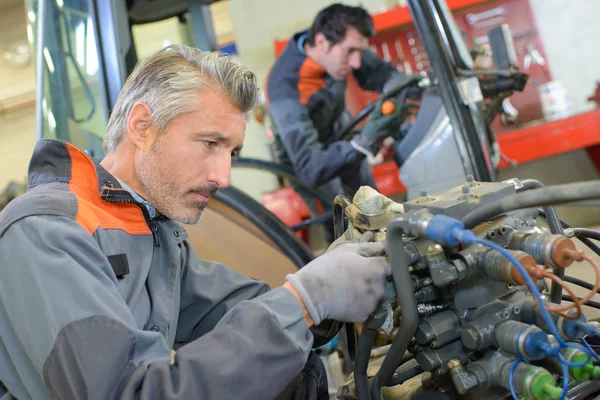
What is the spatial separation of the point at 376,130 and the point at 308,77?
831mm

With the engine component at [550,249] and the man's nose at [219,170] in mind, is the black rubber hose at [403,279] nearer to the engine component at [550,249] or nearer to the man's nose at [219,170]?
the engine component at [550,249]

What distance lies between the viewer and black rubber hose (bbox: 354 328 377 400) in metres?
0.95

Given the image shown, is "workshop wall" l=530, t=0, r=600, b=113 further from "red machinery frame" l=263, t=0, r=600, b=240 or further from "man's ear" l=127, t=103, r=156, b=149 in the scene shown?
"man's ear" l=127, t=103, r=156, b=149

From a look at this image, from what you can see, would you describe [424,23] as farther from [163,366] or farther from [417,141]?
[163,366]

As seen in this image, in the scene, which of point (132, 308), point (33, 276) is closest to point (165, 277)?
point (132, 308)

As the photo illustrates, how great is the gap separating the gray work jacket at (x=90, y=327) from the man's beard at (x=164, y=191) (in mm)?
127

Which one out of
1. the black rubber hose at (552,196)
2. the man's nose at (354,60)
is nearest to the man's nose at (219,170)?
the black rubber hose at (552,196)

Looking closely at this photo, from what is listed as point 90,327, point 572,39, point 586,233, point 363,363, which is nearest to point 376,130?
point 586,233

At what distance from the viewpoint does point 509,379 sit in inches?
31.3

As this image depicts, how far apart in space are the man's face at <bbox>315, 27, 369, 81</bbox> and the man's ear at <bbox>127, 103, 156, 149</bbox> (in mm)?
2243

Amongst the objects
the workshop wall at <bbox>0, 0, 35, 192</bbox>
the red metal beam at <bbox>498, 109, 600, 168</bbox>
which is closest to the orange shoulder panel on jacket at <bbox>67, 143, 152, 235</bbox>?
the red metal beam at <bbox>498, 109, 600, 168</bbox>

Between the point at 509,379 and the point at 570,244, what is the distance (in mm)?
223

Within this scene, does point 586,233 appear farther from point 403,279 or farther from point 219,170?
point 219,170

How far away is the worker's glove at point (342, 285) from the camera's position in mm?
882
